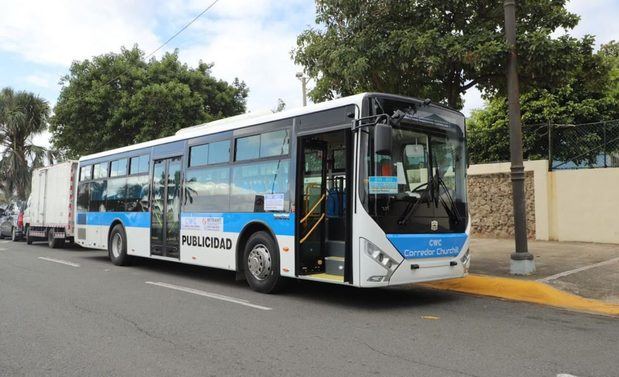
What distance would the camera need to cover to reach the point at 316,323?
6.88 m

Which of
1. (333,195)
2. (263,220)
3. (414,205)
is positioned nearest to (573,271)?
(414,205)

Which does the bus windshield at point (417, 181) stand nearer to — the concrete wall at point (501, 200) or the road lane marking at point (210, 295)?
the road lane marking at point (210, 295)

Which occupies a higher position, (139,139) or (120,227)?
(139,139)

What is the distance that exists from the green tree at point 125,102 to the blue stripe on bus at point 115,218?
755cm

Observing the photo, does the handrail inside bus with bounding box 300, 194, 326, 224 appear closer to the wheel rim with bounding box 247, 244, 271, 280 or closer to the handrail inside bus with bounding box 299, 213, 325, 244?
the handrail inside bus with bounding box 299, 213, 325, 244

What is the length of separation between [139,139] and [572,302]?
61.5 feet

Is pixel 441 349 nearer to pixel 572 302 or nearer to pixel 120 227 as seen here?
pixel 572 302

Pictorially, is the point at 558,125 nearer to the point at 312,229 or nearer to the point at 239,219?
the point at 312,229

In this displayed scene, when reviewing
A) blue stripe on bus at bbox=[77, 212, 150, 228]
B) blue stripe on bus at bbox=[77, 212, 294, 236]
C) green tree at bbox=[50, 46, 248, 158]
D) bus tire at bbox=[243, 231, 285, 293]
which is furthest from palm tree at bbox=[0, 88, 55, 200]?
bus tire at bbox=[243, 231, 285, 293]

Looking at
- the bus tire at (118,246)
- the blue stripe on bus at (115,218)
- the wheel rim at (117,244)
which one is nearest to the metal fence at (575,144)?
the blue stripe on bus at (115,218)

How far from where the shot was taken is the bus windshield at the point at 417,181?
746cm

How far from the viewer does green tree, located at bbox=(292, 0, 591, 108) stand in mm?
9570

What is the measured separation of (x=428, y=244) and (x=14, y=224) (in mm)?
22744

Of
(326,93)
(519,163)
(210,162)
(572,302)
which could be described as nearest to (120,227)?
(210,162)
